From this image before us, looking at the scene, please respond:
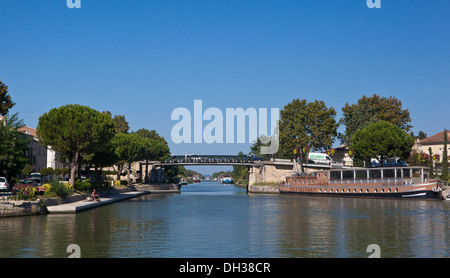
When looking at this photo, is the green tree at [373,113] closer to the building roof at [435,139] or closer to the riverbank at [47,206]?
the building roof at [435,139]

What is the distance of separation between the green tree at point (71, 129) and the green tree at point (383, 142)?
5135 centimetres

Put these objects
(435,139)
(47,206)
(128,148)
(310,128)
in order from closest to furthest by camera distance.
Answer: (47,206)
(128,148)
(310,128)
(435,139)

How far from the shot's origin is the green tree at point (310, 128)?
118 m

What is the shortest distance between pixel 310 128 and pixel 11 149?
259ft

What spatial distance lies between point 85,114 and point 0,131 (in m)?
12.2

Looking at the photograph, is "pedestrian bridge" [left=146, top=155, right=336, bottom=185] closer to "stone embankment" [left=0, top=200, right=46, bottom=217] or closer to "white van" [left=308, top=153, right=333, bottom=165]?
"white van" [left=308, top=153, right=333, bottom=165]

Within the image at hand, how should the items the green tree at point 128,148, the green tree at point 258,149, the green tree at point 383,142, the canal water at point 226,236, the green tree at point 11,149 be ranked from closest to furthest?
the canal water at point 226,236 → the green tree at point 11,149 → the green tree at point 383,142 → the green tree at point 128,148 → the green tree at point 258,149

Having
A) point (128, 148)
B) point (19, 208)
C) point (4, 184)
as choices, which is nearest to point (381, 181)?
point (128, 148)

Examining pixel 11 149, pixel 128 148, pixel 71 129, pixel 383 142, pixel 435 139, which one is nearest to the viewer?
pixel 11 149

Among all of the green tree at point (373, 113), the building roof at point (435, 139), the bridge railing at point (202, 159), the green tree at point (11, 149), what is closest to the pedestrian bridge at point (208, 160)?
the bridge railing at point (202, 159)

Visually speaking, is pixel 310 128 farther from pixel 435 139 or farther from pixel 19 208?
pixel 19 208

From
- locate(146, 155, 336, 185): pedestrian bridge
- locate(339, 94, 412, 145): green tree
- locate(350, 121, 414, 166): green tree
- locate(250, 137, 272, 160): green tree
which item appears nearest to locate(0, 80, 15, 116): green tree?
locate(146, 155, 336, 185): pedestrian bridge

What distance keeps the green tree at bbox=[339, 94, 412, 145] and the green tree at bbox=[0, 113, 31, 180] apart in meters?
76.4

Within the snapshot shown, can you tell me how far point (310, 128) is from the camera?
11912cm
